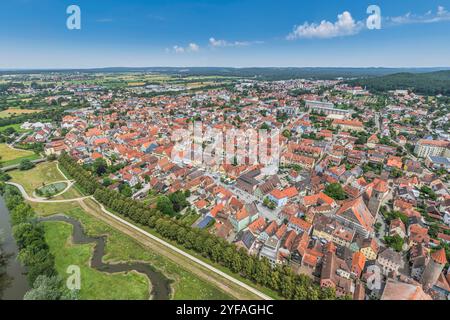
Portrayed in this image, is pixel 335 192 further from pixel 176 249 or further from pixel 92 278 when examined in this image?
pixel 92 278

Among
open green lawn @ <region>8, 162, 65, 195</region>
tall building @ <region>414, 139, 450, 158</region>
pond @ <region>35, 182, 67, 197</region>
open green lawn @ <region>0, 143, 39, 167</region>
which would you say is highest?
tall building @ <region>414, 139, 450, 158</region>

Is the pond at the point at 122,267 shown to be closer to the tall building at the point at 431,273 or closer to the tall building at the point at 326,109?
the tall building at the point at 431,273

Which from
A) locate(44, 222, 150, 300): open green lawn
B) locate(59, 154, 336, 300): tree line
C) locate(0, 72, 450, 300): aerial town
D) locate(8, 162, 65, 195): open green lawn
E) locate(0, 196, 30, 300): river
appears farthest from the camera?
locate(8, 162, 65, 195): open green lawn

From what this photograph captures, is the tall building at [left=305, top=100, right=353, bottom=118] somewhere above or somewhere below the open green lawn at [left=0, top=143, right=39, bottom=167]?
above

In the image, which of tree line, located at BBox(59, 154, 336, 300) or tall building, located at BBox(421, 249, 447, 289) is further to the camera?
tall building, located at BBox(421, 249, 447, 289)

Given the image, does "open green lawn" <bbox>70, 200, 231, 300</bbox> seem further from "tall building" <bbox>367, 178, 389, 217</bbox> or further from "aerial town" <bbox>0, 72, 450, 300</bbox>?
"tall building" <bbox>367, 178, 389, 217</bbox>

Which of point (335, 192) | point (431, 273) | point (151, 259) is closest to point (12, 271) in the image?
point (151, 259)

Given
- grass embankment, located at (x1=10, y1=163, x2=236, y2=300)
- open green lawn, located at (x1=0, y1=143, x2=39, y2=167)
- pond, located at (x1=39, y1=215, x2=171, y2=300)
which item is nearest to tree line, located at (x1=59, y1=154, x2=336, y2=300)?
grass embankment, located at (x1=10, y1=163, x2=236, y2=300)

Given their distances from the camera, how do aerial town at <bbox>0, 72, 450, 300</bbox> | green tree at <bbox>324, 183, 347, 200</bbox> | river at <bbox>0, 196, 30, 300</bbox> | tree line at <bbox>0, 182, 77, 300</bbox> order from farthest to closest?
green tree at <bbox>324, 183, 347, 200</bbox> < aerial town at <bbox>0, 72, 450, 300</bbox> < river at <bbox>0, 196, 30, 300</bbox> < tree line at <bbox>0, 182, 77, 300</bbox>

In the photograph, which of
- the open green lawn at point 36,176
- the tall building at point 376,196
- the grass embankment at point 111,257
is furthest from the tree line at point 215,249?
the tall building at point 376,196
